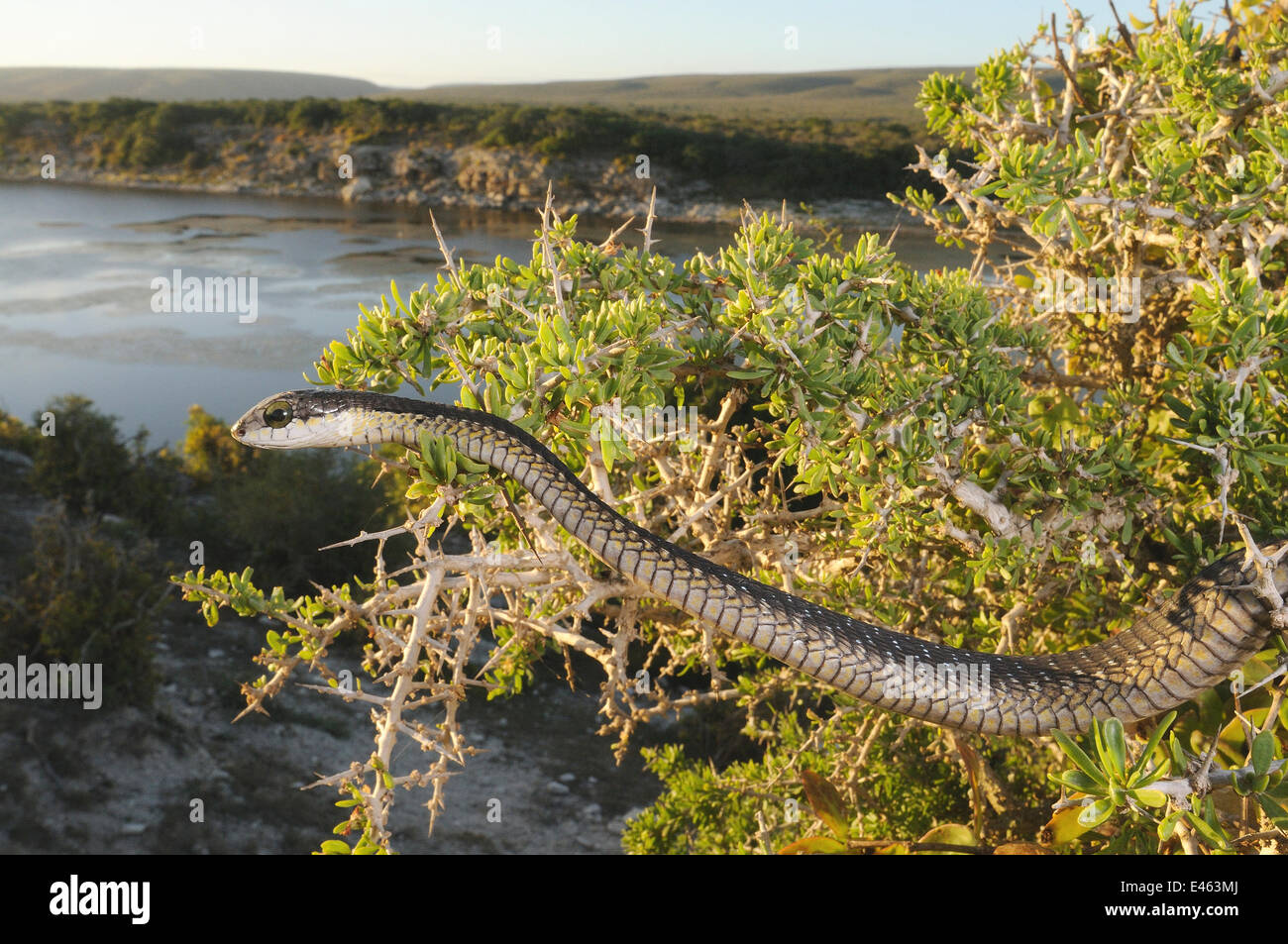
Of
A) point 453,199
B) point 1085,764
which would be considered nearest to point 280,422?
point 1085,764

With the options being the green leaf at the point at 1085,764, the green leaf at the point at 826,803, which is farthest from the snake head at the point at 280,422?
the green leaf at the point at 1085,764

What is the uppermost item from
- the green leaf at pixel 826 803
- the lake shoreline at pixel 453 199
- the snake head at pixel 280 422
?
the lake shoreline at pixel 453 199

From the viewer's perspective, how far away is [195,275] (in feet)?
54.3

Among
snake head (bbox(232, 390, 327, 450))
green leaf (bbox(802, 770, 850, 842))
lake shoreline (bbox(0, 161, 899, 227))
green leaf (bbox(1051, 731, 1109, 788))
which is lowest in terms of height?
green leaf (bbox(802, 770, 850, 842))

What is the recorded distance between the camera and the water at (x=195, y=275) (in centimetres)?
1512

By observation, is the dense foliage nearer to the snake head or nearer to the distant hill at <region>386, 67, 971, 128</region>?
the snake head

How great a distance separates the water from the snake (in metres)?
11.1

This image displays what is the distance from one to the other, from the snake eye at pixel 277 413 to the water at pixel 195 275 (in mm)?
10502

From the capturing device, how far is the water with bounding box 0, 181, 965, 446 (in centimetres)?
1512

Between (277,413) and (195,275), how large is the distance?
53.8ft

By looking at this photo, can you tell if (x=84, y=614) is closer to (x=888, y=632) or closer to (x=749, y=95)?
(x=888, y=632)

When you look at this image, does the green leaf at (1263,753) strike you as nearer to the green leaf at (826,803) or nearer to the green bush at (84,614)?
the green leaf at (826,803)

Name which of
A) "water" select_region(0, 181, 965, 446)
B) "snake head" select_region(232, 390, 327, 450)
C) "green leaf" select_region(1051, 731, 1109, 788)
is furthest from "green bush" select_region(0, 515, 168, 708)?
"green leaf" select_region(1051, 731, 1109, 788)

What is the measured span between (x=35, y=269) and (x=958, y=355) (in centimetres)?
2572
